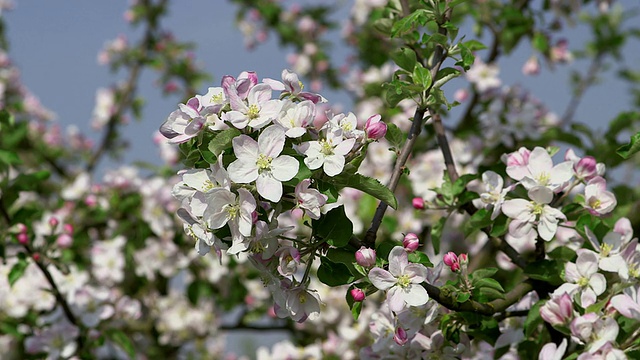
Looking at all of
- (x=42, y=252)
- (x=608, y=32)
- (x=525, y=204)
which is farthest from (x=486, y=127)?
(x=608, y=32)

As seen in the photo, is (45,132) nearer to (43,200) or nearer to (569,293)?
(43,200)

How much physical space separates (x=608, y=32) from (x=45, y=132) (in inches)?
191

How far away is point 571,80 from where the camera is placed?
7.03m

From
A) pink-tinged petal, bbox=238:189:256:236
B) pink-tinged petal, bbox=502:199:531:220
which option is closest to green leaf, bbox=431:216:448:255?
pink-tinged petal, bbox=502:199:531:220

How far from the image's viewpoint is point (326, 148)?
4.11 feet

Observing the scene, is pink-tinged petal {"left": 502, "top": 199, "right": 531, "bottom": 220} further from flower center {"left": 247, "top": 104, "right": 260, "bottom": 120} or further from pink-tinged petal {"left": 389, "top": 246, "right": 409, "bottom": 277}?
flower center {"left": 247, "top": 104, "right": 260, "bottom": 120}

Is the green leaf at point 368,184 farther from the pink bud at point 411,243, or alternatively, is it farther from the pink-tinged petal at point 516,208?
the pink-tinged petal at point 516,208

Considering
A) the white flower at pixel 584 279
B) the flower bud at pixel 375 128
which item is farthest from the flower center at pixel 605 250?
the flower bud at pixel 375 128

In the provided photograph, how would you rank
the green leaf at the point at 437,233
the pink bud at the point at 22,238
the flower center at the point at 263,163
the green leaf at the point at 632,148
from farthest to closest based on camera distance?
the pink bud at the point at 22,238, the green leaf at the point at 437,233, the green leaf at the point at 632,148, the flower center at the point at 263,163

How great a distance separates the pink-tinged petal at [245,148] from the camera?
1225 mm

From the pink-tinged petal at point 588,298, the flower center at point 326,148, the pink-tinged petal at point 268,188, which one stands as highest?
the flower center at point 326,148

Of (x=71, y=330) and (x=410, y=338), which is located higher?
(x=410, y=338)

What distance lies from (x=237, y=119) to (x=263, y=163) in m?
0.11

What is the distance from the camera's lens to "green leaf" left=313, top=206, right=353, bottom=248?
1.30 meters
